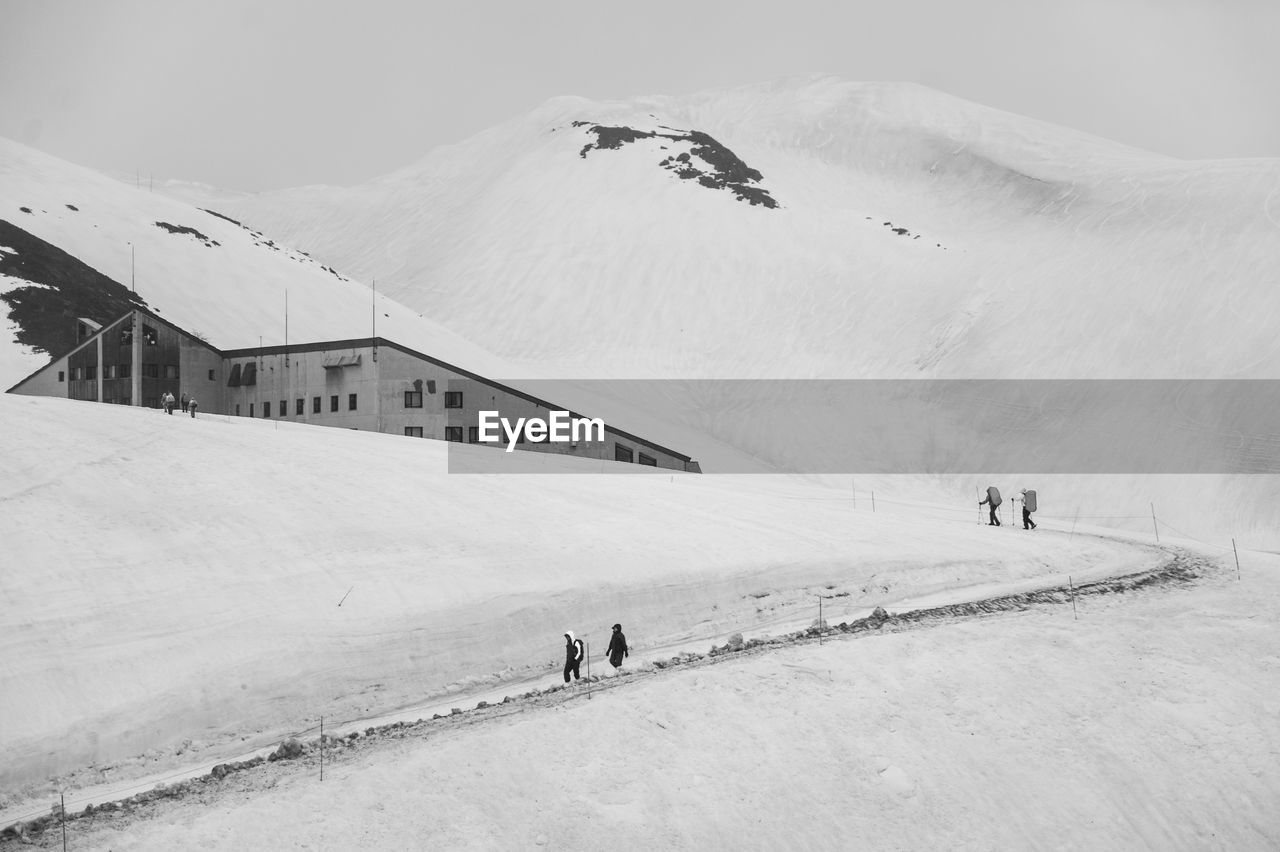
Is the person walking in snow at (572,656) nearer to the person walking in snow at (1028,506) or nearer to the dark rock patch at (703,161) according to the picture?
the person walking in snow at (1028,506)

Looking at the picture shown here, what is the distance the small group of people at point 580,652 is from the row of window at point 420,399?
28539 millimetres

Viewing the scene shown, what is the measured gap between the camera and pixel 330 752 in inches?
717

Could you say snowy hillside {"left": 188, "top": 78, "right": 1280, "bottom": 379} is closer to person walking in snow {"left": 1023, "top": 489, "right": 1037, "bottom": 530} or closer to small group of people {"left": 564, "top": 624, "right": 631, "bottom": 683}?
person walking in snow {"left": 1023, "top": 489, "right": 1037, "bottom": 530}

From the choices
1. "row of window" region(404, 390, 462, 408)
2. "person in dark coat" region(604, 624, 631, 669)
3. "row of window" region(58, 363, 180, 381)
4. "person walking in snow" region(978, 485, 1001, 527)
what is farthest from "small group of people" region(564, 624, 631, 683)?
"row of window" region(58, 363, 180, 381)

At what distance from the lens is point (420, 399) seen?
50.3 meters

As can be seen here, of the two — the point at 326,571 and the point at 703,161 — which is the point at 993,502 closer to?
the point at 326,571

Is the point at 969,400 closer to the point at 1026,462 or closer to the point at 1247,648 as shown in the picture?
the point at 1026,462

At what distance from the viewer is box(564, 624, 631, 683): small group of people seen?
21.9 m

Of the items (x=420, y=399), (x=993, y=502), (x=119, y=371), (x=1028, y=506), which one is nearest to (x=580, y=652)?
(x=993, y=502)

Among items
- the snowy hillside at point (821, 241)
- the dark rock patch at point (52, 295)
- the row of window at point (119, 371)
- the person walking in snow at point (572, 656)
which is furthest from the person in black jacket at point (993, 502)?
the dark rock patch at point (52, 295)

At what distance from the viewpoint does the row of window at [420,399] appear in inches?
1978

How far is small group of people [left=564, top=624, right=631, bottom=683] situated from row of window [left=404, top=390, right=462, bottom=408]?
93.6 feet

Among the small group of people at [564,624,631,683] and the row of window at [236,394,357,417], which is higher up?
the row of window at [236,394,357,417]

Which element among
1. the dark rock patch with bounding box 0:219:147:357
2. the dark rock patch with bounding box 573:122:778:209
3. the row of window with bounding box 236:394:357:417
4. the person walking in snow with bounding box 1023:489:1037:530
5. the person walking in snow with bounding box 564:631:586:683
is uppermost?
the dark rock patch with bounding box 573:122:778:209
